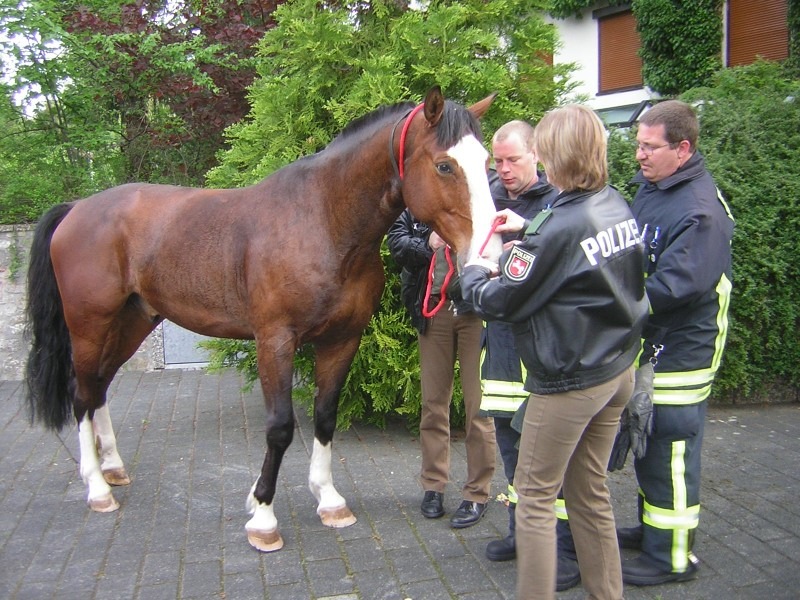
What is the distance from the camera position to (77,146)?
24.5 ft

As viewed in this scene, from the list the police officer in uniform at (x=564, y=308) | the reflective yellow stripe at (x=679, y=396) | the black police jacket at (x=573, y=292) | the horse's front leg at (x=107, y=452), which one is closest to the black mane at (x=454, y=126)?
the police officer in uniform at (x=564, y=308)

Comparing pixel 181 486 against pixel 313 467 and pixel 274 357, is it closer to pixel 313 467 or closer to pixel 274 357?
pixel 313 467

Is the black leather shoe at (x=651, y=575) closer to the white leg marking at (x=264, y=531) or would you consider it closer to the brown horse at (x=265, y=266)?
the brown horse at (x=265, y=266)

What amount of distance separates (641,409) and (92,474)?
305cm

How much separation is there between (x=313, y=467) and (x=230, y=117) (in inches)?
217

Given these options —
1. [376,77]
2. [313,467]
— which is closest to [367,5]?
[376,77]

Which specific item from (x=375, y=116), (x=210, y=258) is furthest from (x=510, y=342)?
(x=210, y=258)

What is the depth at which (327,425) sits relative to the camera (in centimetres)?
360

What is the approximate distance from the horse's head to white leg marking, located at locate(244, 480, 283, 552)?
1634 mm

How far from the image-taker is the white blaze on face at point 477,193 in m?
2.59

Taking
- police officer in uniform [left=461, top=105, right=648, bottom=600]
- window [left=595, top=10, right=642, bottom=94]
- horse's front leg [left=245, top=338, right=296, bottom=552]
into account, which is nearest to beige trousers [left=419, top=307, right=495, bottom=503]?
horse's front leg [left=245, top=338, right=296, bottom=552]

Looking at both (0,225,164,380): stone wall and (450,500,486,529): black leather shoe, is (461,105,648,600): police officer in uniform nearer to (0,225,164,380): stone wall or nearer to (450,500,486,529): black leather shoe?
(450,500,486,529): black leather shoe

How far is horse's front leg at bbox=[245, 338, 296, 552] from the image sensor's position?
3271mm

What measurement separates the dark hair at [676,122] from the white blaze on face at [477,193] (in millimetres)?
751
